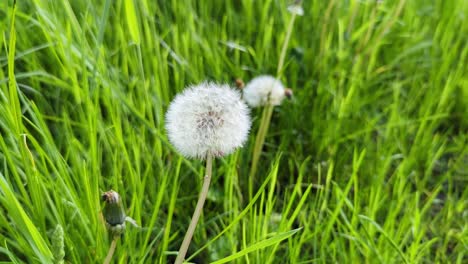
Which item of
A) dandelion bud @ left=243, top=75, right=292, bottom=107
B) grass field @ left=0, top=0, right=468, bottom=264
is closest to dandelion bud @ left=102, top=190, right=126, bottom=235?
grass field @ left=0, top=0, right=468, bottom=264

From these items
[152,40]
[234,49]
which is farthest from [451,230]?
[152,40]

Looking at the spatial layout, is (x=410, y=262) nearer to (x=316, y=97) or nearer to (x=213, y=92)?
(x=213, y=92)

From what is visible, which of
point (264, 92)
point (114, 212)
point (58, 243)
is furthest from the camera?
point (264, 92)

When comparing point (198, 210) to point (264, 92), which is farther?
point (264, 92)

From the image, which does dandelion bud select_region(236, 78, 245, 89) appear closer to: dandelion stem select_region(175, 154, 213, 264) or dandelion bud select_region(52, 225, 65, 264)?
dandelion stem select_region(175, 154, 213, 264)

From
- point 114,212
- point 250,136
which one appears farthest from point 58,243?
point 250,136

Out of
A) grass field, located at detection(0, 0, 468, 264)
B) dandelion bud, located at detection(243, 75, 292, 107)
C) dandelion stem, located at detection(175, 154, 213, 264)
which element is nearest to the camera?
dandelion stem, located at detection(175, 154, 213, 264)

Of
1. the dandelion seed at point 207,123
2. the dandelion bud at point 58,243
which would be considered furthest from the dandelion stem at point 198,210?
the dandelion bud at point 58,243

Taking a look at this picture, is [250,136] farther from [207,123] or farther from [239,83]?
[207,123]
